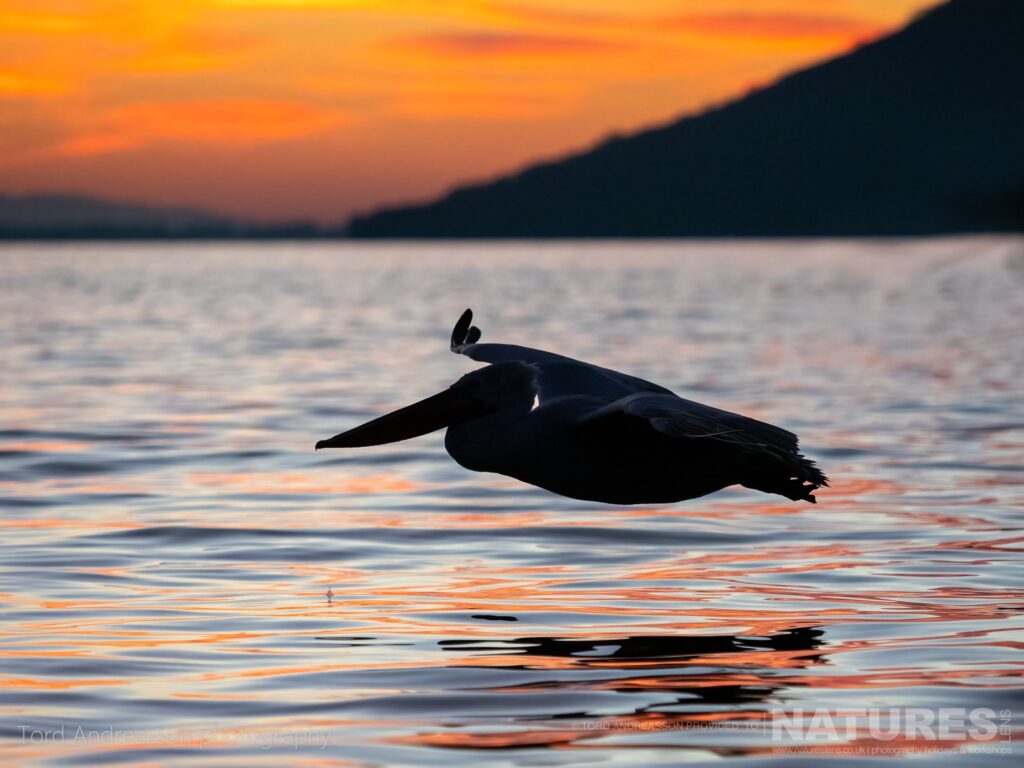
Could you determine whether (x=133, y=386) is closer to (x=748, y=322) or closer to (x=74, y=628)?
(x=74, y=628)

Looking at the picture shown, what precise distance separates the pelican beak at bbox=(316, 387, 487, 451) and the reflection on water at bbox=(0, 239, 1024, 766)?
2.96ft

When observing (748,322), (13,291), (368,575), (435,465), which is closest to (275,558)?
(368,575)

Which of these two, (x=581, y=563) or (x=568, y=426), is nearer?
(x=568, y=426)

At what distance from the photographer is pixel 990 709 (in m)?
6.27

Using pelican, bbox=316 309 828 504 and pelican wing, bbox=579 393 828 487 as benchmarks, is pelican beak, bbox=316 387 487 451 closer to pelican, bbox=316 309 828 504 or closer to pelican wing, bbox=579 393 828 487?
pelican, bbox=316 309 828 504

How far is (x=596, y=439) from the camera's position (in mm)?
7098

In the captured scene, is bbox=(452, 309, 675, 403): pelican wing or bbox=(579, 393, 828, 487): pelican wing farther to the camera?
bbox=(452, 309, 675, 403): pelican wing

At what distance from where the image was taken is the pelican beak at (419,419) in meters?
7.58

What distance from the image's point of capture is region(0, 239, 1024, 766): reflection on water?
20.0 ft

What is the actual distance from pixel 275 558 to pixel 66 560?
121 centimetres

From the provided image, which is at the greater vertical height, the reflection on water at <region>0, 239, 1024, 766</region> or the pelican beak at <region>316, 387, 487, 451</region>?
the pelican beak at <region>316, 387, 487, 451</region>

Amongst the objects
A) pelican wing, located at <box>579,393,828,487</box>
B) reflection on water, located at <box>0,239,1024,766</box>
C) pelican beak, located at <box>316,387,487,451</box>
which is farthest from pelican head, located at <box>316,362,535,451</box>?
reflection on water, located at <box>0,239,1024,766</box>

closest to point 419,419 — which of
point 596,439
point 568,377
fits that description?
point 568,377

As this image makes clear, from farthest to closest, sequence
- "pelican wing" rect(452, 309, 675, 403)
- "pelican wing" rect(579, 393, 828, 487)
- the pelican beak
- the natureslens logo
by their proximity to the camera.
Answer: the pelican beak → "pelican wing" rect(452, 309, 675, 403) → "pelican wing" rect(579, 393, 828, 487) → the natureslens logo
